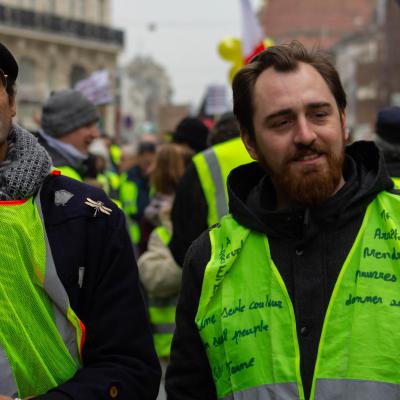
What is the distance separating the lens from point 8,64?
274 centimetres

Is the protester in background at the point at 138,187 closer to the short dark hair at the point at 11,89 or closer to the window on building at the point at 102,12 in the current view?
the short dark hair at the point at 11,89

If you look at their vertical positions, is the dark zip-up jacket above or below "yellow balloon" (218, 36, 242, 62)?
below

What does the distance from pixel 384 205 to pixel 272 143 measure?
358 mm

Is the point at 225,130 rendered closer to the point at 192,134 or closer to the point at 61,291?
the point at 192,134

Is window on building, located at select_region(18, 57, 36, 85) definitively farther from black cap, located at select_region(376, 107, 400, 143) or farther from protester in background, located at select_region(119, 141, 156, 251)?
black cap, located at select_region(376, 107, 400, 143)

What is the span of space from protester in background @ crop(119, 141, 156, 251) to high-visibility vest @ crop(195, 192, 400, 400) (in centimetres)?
721

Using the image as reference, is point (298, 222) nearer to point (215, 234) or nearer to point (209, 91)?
point (215, 234)

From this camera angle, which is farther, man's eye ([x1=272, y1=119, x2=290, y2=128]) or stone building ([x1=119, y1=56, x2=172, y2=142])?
stone building ([x1=119, y1=56, x2=172, y2=142])

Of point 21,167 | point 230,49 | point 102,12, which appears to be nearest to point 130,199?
point 230,49

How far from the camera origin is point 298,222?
2521 millimetres

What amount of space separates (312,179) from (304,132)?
0.43ft

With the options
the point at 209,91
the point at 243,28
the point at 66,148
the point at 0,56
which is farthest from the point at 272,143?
the point at 209,91

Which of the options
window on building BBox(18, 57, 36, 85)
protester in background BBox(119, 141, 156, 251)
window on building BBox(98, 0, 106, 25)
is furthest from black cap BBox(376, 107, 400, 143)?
window on building BBox(98, 0, 106, 25)

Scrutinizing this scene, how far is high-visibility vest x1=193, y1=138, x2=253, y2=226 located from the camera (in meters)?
4.67
